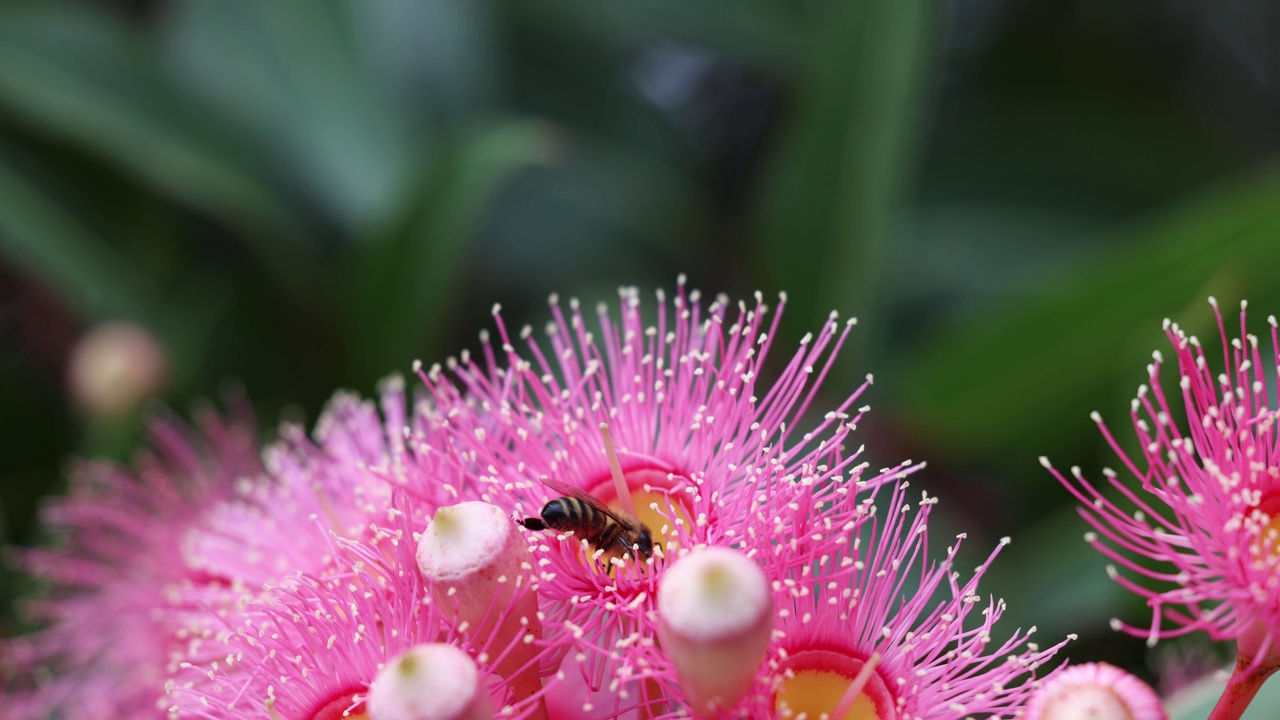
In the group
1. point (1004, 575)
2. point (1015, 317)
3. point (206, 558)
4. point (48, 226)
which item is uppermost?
point (48, 226)

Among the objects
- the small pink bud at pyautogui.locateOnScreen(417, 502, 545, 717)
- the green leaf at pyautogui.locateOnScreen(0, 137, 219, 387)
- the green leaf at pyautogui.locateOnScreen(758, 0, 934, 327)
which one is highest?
the green leaf at pyautogui.locateOnScreen(0, 137, 219, 387)

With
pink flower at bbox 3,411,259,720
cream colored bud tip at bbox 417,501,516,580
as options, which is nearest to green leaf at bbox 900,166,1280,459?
cream colored bud tip at bbox 417,501,516,580

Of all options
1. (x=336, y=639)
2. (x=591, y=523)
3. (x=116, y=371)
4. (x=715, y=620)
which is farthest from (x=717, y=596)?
(x=116, y=371)

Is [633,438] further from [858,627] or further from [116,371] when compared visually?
[116,371]

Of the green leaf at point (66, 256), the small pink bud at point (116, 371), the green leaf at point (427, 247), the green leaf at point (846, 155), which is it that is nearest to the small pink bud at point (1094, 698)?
the green leaf at point (846, 155)

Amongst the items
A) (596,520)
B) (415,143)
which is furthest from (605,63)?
(596,520)

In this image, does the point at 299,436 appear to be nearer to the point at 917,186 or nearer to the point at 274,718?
the point at 274,718

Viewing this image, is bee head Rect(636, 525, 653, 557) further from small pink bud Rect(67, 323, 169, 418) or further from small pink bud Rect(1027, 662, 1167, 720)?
small pink bud Rect(67, 323, 169, 418)
